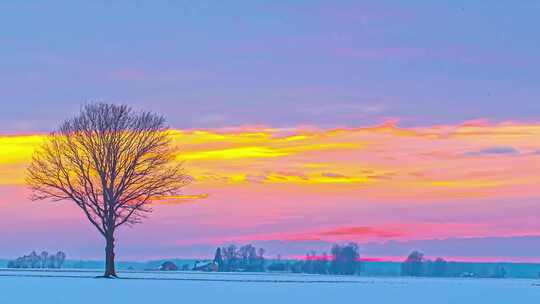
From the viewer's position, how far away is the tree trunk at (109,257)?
69.6m

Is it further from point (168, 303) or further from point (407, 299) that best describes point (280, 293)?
point (168, 303)

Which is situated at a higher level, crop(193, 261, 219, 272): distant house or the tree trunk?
crop(193, 261, 219, 272): distant house

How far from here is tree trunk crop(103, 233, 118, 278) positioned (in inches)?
2739

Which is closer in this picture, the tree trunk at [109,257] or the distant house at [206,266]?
the tree trunk at [109,257]

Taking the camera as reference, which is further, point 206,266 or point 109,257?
point 206,266

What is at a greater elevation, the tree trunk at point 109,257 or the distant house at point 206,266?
the distant house at point 206,266

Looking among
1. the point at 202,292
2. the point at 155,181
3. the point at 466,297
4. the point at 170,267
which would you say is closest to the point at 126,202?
the point at 155,181

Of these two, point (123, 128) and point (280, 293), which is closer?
point (280, 293)

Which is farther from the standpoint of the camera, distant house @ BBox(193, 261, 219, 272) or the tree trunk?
distant house @ BBox(193, 261, 219, 272)

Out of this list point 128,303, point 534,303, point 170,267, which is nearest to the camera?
point 128,303

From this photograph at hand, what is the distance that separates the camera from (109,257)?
70938 mm

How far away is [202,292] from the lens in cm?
4731

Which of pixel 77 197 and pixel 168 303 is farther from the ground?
pixel 77 197

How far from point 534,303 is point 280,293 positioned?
435 inches
